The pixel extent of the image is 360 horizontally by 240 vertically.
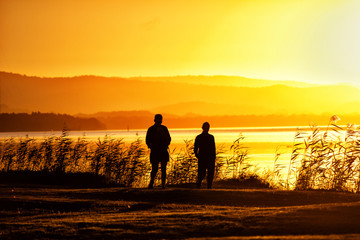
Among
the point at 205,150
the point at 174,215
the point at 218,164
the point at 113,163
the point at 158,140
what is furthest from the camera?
the point at 113,163

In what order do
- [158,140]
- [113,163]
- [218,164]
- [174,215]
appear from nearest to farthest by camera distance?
1. [174,215]
2. [158,140]
3. [218,164]
4. [113,163]

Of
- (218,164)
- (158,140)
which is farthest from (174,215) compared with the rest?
(218,164)

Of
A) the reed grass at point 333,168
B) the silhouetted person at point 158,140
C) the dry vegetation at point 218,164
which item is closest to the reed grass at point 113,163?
the dry vegetation at point 218,164

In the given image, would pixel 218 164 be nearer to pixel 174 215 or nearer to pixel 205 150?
pixel 205 150

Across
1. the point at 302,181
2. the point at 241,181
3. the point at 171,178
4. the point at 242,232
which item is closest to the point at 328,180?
the point at 302,181

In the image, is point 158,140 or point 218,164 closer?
point 158,140

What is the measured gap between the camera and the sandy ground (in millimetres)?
13219

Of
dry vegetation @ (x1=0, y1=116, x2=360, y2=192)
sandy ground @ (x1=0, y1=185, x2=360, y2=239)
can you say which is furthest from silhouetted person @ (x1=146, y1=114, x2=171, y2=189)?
dry vegetation @ (x1=0, y1=116, x2=360, y2=192)

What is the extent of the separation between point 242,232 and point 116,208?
6123 mm

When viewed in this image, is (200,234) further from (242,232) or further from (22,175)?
(22,175)

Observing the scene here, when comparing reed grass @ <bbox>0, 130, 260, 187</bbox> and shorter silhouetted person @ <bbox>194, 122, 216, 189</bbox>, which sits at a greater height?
shorter silhouetted person @ <bbox>194, 122, 216, 189</bbox>

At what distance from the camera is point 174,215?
15477mm

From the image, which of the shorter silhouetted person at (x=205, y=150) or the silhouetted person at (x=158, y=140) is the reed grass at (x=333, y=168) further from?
the silhouetted person at (x=158, y=140)

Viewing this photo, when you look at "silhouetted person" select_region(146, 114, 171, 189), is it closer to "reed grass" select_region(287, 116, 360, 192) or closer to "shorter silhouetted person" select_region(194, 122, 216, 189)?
"shorter silhouetted person" select_region(194, 122, 216, 189)
